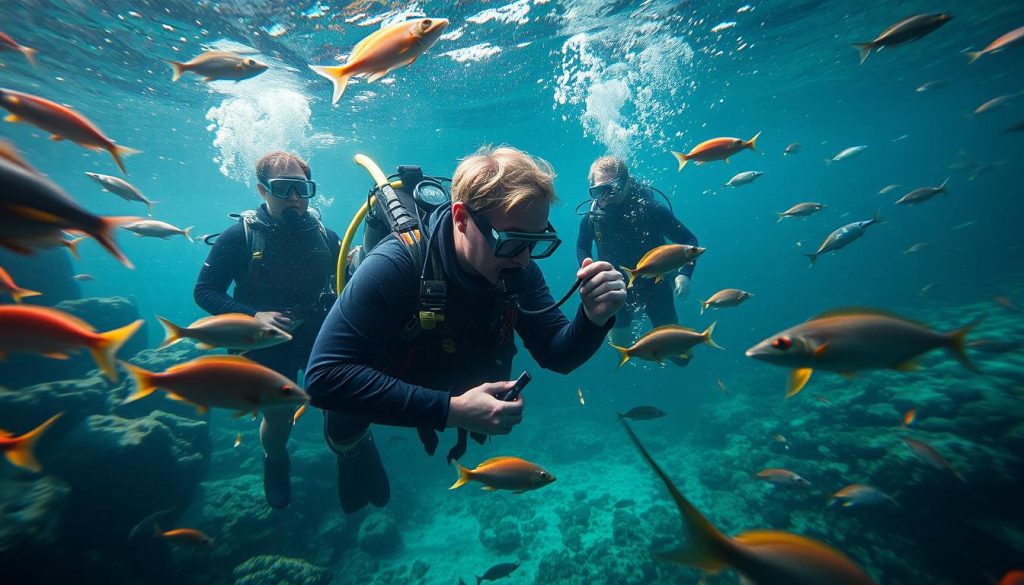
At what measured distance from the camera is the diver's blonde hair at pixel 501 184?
233cm

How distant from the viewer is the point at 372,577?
9.12 m

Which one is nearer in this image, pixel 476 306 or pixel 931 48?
pixel 476 306

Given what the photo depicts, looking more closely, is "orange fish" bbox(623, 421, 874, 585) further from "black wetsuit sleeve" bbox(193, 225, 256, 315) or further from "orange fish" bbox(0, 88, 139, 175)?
"black wetsuit sleeve" bbox(193, 225, 256, 315)

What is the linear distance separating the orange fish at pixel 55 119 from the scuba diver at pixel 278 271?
1693mm

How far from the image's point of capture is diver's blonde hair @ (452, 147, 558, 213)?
2328 millimetres

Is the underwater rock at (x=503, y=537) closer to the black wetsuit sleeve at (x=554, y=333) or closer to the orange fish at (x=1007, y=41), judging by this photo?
the black wetsuit sleeve at (x=554, y=333)

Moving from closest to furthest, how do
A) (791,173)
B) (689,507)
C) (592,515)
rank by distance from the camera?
1. (689,507)
2. (592,515)
3. (791,173)

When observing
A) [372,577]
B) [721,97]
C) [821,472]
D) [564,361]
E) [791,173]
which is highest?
[791,173]

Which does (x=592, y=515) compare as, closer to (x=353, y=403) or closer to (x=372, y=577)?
(x=372, y=577)

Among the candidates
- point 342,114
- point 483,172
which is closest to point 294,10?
point 342,114

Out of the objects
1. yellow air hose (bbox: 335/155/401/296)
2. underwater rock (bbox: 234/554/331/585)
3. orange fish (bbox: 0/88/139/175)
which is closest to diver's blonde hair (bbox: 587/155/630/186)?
yellow air hose (bbox: 335/155/401/296)

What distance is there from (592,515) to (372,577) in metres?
6.16

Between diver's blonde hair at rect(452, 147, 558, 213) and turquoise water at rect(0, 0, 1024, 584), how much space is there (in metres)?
7.78

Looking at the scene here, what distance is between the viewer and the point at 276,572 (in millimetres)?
6719
